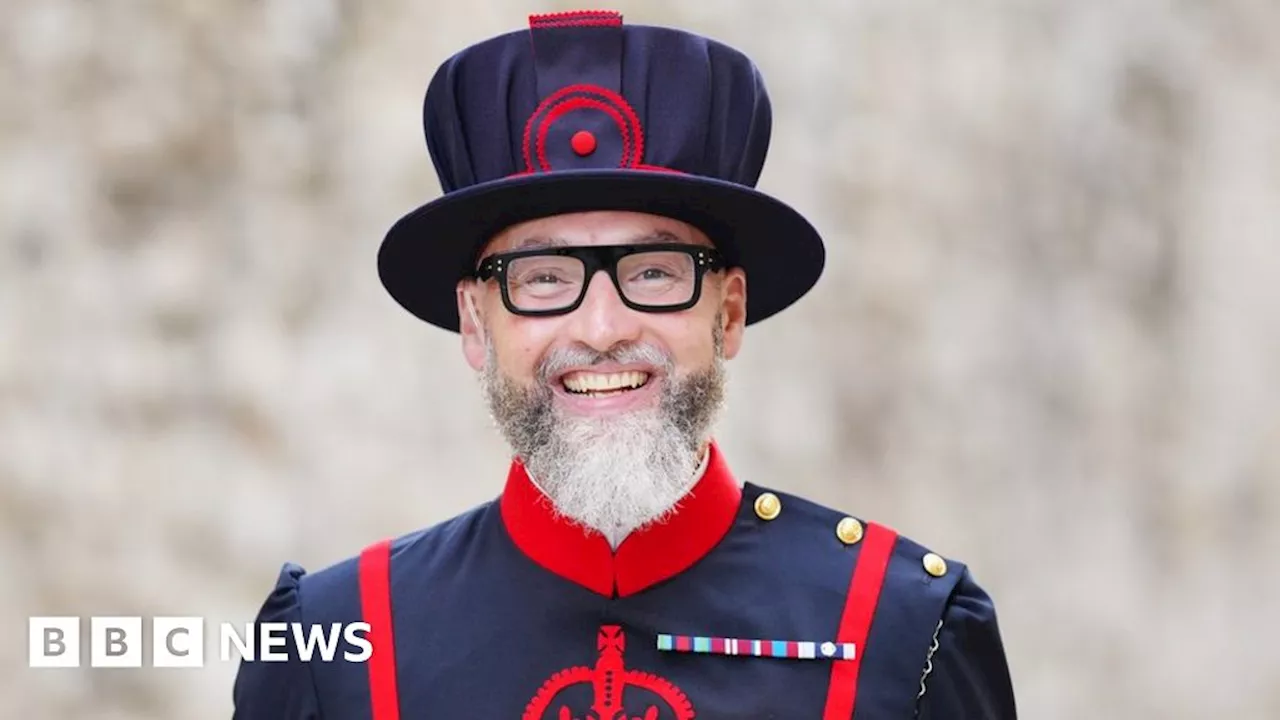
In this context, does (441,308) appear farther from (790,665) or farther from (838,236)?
(838,236)

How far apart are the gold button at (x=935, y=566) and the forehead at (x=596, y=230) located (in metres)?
0.49

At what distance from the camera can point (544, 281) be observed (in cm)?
200

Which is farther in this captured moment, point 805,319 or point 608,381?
point 805,319

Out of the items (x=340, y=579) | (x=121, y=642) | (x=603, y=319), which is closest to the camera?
(x=603, y=319)

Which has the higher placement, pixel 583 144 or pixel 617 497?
pixel 583 144

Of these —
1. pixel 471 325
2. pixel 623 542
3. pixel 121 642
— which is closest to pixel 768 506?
pixel 623 542

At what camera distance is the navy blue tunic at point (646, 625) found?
1.97m

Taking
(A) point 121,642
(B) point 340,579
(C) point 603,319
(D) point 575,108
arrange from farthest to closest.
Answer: (A) point 121,642 → (B) point 340,579 → (D) point 575,108 → (C) point 603,319

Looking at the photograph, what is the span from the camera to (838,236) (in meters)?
3.61

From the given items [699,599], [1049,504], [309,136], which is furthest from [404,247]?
[1049,504]

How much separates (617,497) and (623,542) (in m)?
0.07

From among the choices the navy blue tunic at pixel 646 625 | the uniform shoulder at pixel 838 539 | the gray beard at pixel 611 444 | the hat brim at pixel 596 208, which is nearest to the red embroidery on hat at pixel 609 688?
the navy blue tunic at pixel 646 625

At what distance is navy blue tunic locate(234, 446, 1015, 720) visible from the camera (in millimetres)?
1969

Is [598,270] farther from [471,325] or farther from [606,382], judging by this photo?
[471,325]
